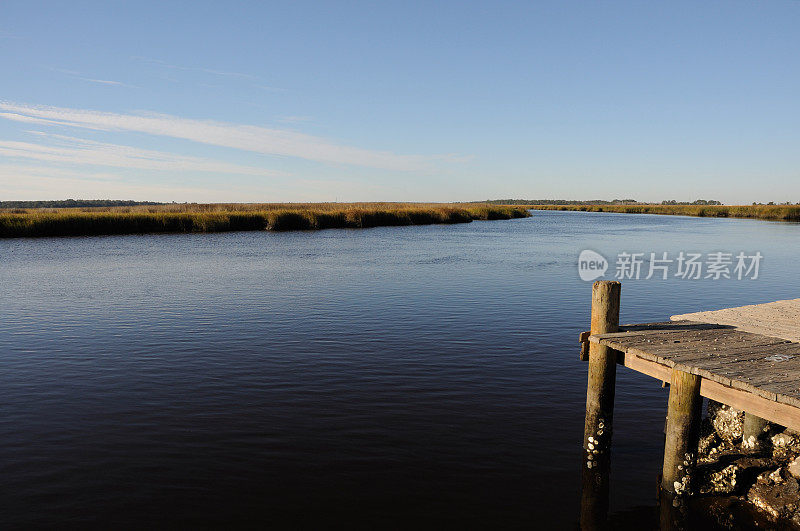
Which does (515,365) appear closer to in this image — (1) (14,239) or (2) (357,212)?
(1) (14,239)

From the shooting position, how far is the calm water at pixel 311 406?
7.62 metres

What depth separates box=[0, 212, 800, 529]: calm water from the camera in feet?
25.0

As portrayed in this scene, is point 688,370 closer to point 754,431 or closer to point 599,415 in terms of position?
point 599,415

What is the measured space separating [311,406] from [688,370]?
274 inches

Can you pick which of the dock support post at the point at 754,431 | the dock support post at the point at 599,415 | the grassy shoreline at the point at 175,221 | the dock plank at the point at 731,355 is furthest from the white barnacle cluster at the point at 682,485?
the grassy shoreline at the point at 175,221

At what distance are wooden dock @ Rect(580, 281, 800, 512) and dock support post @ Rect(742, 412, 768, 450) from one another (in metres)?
0.02

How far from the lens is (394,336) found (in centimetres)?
1600

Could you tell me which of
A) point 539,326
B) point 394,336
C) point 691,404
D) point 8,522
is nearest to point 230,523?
point 8,522

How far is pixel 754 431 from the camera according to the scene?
8.79 meters

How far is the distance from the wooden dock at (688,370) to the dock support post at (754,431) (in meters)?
0.02

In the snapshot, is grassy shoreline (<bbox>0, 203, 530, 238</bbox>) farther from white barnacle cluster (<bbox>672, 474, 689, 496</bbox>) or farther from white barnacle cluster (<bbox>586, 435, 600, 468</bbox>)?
white barnacle cluster (<bbox>672, 474, 689, 496</bbox>)

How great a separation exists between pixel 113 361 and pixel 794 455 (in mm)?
14654

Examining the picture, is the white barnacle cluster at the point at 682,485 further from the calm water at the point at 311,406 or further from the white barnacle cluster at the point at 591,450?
the white barnacle cluster at the point at 591,450

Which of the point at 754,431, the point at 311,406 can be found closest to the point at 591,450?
the point at 754,431
